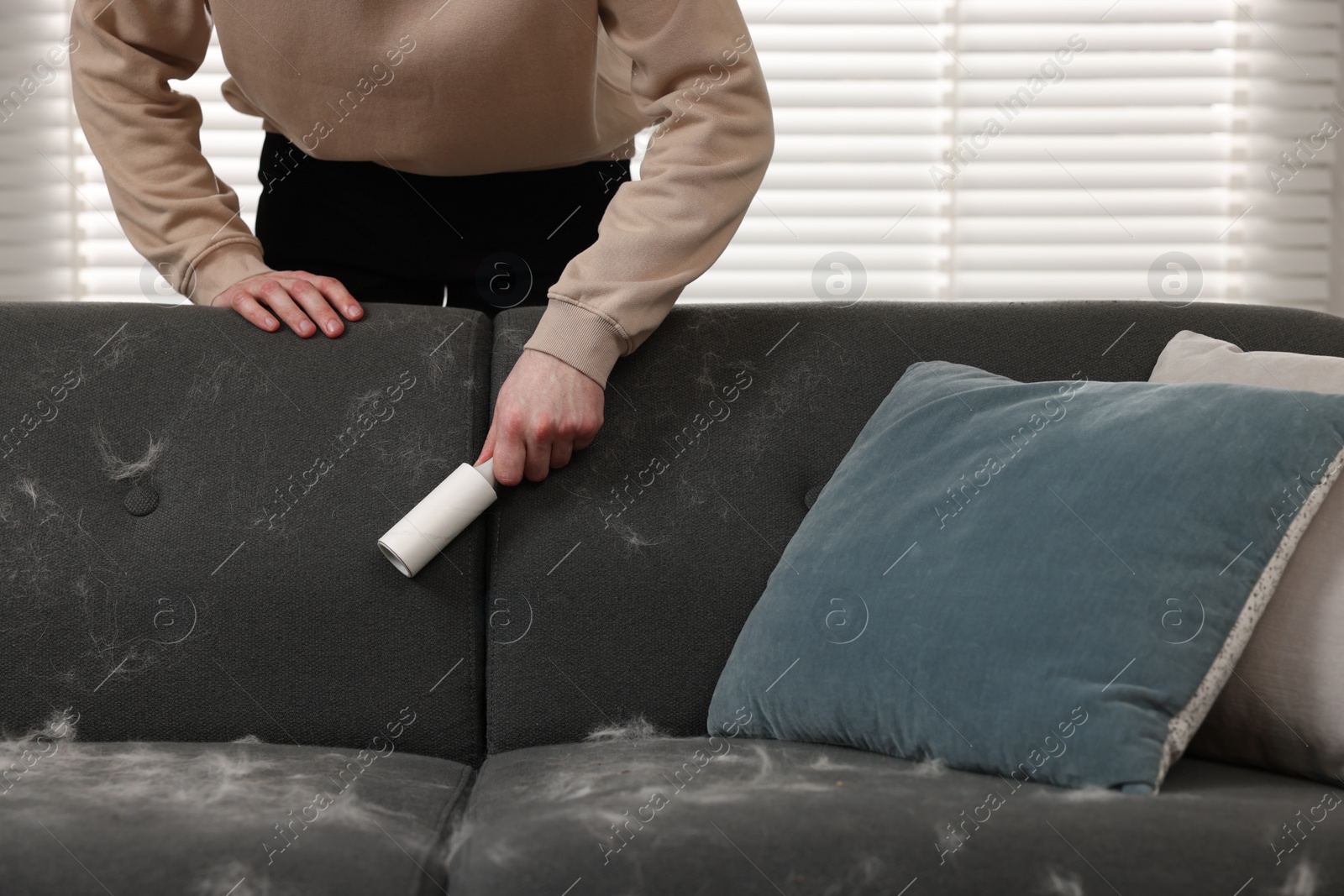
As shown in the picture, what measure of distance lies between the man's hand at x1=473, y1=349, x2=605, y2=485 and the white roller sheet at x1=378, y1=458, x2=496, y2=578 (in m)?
0.02

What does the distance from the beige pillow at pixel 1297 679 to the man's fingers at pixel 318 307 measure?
2.87ft

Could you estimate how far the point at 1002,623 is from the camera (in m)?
0.80

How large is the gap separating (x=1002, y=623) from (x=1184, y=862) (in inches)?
8.0

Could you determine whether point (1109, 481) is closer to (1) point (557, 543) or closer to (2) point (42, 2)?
(1) point (557, 543)

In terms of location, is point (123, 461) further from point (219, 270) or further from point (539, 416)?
point (539, 416)

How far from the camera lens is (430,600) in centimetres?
101

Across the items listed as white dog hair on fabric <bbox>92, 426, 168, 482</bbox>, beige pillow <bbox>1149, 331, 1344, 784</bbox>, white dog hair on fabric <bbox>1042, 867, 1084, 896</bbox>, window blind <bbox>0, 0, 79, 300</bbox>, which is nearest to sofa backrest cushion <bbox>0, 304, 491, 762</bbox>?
white dog hair on fabric <bbox>92, 426, 168, 482</bbox>

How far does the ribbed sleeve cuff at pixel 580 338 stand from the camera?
103 cm

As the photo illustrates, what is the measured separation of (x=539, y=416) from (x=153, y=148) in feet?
2.04

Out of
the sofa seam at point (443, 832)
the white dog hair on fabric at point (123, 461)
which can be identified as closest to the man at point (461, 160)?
the white dog hair on fabric at point (123, 461)

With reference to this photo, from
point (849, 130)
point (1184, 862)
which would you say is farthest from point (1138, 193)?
point (1184, 862)

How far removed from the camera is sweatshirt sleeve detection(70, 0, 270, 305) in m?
1.21

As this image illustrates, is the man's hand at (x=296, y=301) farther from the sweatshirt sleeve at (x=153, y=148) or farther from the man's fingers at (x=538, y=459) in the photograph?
the man's fingers at (x=538, y=459)

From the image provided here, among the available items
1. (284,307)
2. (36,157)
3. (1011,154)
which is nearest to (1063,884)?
(284,307)
